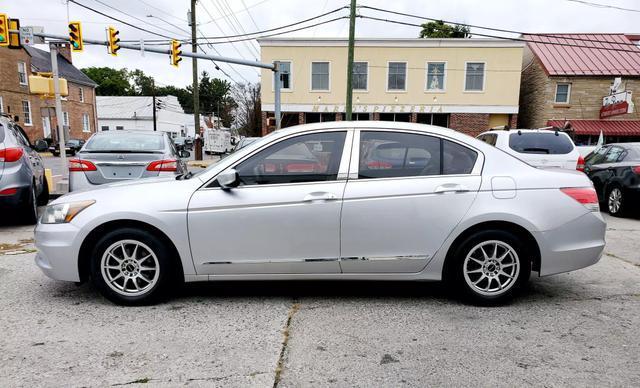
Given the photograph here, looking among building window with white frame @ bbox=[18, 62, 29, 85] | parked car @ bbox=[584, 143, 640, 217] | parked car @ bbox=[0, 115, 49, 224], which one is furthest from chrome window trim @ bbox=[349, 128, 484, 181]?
building window with white frame @ bbox=[18, 62, 29, 85]

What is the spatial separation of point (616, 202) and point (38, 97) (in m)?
41.6

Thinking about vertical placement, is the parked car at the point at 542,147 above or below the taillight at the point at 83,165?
above

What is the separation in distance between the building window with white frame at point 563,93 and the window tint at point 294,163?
26.1m

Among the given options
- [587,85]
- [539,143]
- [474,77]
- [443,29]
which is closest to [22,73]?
[474,77]

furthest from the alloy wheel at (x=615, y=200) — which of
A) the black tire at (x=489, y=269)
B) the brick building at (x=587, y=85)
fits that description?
the brick building at (x=587, y=85)

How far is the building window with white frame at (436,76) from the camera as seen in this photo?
26.6m

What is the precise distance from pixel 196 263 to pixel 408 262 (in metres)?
1.80

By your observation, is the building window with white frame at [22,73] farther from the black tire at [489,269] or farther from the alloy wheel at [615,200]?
the black tire at [489,269]

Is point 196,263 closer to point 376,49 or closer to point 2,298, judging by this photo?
point 2,298

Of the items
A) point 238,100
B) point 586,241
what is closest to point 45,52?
point 238,100

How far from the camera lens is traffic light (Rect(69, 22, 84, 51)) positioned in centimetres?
1483

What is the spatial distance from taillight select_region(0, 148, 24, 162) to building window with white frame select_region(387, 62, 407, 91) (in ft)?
75.9

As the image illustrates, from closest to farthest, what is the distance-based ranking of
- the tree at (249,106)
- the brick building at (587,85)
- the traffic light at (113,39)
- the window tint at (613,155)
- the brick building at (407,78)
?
the window tint at (613,155)
the traffic light at (113,39)
the brick building at (587,85)
the brick building at (407,78)
the tree at (249,106)

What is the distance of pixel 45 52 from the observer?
142ft
